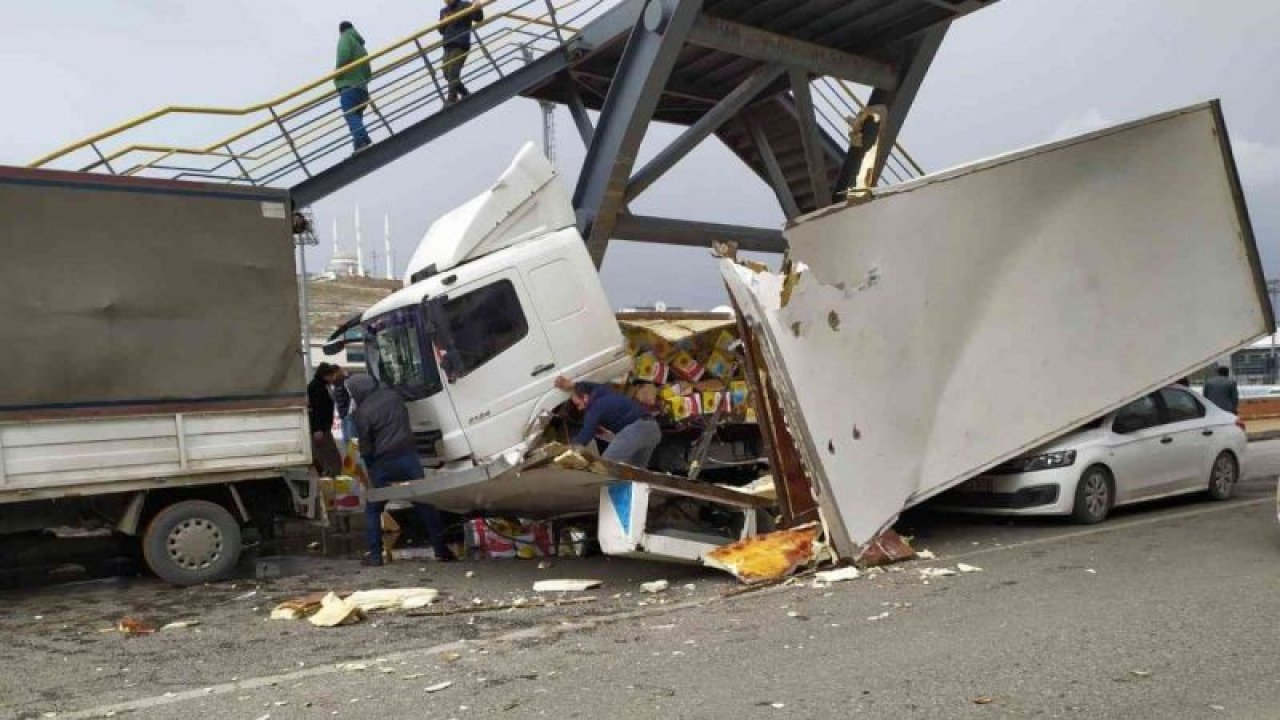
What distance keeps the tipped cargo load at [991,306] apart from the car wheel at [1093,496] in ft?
2.07

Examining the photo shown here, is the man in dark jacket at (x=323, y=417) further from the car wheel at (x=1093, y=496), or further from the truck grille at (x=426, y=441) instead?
the car wheel at (x=1093, y=496)

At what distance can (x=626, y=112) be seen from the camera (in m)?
11.6

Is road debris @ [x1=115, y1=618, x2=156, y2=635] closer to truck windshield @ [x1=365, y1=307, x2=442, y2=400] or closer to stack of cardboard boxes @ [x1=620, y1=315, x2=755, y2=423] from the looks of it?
truck windshield @ [x1=365, y1=307, x2=442, y2=400]

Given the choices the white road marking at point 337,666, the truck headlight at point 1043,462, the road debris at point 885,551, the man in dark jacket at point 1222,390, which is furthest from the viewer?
the man in dark jacket at point 1222,390

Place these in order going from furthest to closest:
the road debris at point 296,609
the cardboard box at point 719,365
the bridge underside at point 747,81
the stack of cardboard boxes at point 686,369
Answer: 1. the bridge underside at point 747,81
2. the cardboard box at point 719,365
3. the stack of cardboard boxes at point 686,369
4. the road debris at point 296,609

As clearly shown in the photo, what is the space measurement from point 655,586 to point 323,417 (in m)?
4.73

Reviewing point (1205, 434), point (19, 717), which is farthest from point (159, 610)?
point (1205, 434)

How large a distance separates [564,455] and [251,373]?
9.46ft

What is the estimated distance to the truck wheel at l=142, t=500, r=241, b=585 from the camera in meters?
7.73

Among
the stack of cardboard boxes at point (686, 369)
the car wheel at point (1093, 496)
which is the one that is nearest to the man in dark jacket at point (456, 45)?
the stack of cardboard boxes at point (686, 369)

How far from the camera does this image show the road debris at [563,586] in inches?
292

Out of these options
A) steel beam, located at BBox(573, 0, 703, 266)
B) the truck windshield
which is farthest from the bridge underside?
the truck windshield

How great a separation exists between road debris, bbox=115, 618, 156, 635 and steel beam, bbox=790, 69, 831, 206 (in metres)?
10.0

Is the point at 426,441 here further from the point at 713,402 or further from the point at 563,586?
the point at 713,402
